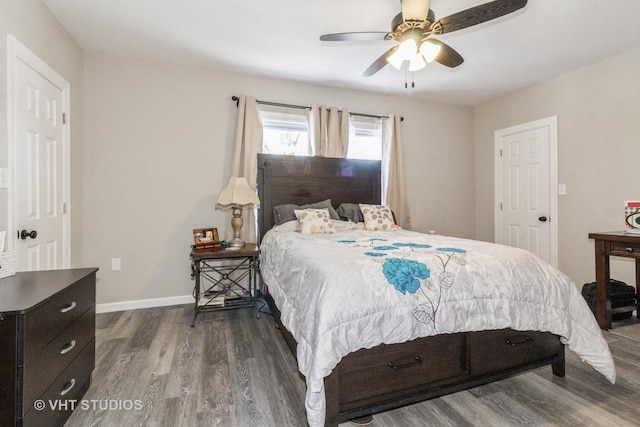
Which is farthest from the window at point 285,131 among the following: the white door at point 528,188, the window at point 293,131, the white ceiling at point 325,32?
the white door at point 528,188

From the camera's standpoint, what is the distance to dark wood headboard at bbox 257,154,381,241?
11.2 feet

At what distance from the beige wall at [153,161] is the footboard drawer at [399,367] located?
7.95 ft

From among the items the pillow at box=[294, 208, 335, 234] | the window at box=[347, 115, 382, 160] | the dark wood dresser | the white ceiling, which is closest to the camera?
the dark wood dresser

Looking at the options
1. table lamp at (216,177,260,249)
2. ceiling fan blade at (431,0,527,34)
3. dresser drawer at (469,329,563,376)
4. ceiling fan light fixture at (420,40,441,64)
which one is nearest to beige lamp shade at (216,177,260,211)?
table lamp at (216,177,260,249)

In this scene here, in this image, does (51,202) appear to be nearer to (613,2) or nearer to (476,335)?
(476,335)

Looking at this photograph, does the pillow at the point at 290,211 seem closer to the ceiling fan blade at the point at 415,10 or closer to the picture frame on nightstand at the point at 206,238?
the picture frame on nightstand at the point at 206,238

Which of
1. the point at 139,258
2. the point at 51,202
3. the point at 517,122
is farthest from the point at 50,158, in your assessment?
the point at 517,122

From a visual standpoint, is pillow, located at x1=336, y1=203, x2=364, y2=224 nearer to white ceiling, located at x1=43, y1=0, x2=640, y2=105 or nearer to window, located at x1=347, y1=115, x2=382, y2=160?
window, located at x1=347, y1=115, x2=382, y2=160

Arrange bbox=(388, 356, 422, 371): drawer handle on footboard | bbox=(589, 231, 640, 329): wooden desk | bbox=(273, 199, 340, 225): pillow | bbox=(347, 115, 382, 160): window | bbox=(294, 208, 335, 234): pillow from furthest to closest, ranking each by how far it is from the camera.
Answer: bbox=(347, 115, 382, 160): window
bbox=(273, 199, 340, 225): pillow
bbox=(294, 208, 335, 234): pillow
bbox=(589, 231, 640, 329): wooden desk
bbox=(388, 356, 422, 371): drawer handle on footboard

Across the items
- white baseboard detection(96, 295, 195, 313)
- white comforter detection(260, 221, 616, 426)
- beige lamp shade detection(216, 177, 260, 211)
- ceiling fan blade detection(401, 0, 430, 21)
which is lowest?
white baseboard detection(96, 295, 195, 313)

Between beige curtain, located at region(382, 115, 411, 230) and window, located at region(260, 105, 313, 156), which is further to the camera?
beige curtain, located at region(382, 115, 411, 230)

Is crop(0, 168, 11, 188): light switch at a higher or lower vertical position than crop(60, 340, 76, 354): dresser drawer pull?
higher

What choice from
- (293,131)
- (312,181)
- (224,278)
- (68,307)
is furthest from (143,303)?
(293,131)

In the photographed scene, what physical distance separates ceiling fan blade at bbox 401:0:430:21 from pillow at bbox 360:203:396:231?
6.12 ft
